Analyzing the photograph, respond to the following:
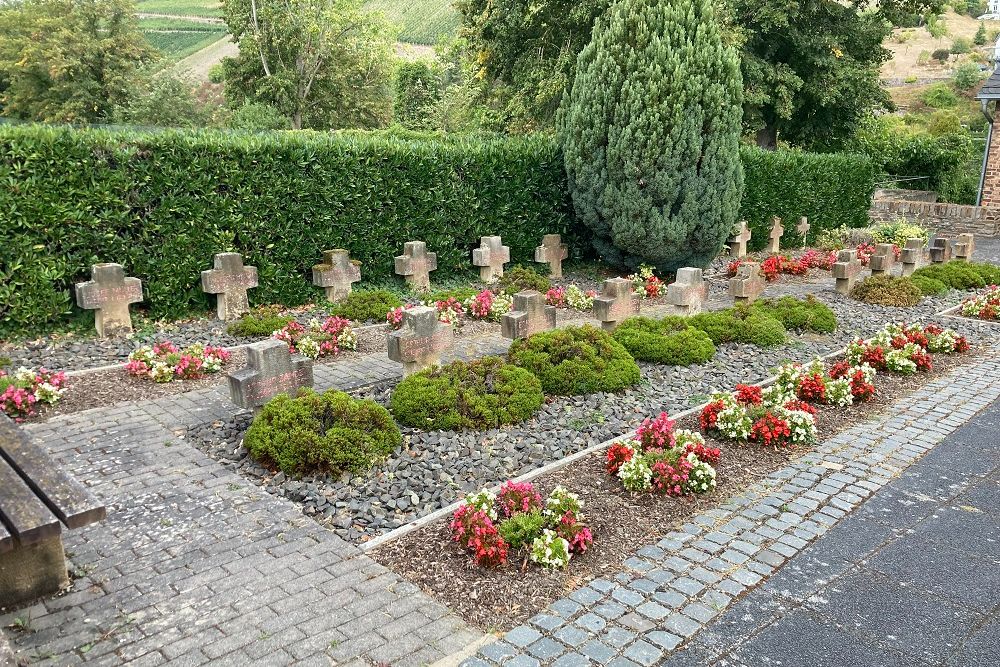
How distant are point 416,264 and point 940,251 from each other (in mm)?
11407

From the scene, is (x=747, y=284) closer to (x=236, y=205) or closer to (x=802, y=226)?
(x=236, y=205)

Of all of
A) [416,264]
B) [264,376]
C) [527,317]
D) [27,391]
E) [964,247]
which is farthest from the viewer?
[964,247]

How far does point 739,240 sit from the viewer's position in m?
17.0

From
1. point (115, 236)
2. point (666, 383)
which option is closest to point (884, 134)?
point (666, 383)

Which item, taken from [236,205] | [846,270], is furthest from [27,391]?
[846,270]

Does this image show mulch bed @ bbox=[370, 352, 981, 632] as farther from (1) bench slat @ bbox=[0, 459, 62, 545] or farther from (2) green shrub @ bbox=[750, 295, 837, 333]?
(2) green shrub @ bbox=[750, 295, 837, 333]

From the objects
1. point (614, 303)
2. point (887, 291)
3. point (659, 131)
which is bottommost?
point (887, 291)

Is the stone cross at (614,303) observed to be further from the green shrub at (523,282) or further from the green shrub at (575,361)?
the green shrub at (523,282)

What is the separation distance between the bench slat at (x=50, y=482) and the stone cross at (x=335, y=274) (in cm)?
679

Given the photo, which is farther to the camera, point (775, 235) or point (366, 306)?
point (775, 235)

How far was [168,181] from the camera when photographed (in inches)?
382

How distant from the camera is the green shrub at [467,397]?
631 centimetres

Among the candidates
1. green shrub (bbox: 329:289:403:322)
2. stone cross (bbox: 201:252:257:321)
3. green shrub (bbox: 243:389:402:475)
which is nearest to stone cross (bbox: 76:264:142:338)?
stone cross (bbox: 201:252:257:321)

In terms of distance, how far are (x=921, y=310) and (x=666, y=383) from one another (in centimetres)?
651
